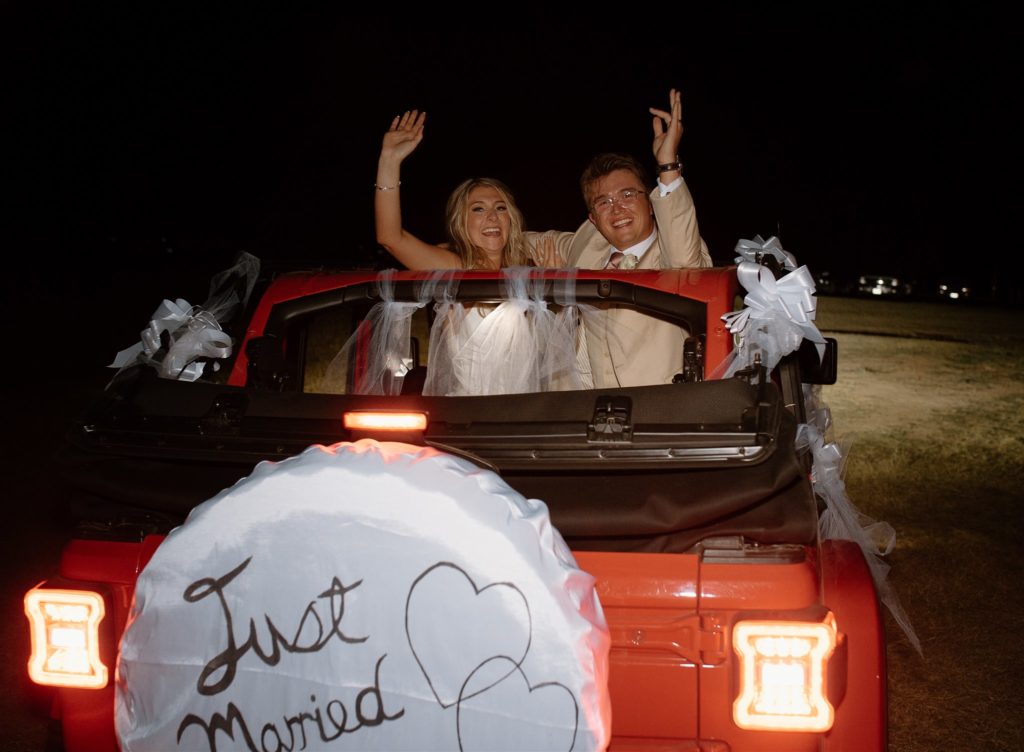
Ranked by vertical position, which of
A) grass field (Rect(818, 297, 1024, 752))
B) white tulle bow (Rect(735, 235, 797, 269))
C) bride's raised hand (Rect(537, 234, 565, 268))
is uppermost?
bride's raised hand (Rect(537, 234, 565, 268))

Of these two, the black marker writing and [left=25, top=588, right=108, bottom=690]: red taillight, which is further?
[left=25, top=588, right=108, bottom=690]: red taillight

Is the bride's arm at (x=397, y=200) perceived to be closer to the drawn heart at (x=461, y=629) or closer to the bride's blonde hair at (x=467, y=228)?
the bride's blonde hair at (x=467, y=228)

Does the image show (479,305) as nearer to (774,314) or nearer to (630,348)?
(630,348)

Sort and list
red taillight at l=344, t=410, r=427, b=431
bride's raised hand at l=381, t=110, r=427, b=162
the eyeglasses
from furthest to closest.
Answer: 1. bride's raised hand at l=381, t=110, r=427, b=162
2. the eyeglasses
3. red taillight at l=344, t=410, r=427, b=431

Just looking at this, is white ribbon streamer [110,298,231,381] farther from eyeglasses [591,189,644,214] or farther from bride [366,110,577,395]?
eyeglasses [591,189,644,214]

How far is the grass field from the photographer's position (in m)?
3.83

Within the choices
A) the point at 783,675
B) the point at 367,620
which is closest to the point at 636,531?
the point at 783,675

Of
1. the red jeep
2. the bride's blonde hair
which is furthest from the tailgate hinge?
the bride's blonde hair

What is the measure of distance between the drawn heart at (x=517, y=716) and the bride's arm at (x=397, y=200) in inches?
109

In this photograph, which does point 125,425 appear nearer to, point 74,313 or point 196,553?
point 196,553

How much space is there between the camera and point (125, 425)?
2.19 meters

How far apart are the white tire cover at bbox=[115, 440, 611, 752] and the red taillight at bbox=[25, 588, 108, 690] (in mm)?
300

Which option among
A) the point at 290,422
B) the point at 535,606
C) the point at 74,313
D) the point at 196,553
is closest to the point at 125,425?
the point at 290,422

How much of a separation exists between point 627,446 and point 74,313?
20267 millimetres
